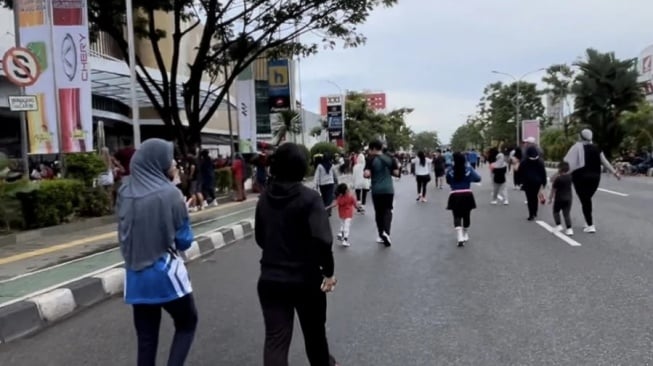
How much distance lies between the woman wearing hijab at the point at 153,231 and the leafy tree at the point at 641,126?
37.5 m

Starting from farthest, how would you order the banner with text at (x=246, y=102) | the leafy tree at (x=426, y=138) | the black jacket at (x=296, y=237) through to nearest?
1. the leafy tree at (x=426, y=138)
2. the banner with text at (x=246, y=102)
3. the black jacket at (x=296, y=237)

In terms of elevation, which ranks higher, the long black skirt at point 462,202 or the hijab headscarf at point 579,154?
the hijab headscarf at point 579,154

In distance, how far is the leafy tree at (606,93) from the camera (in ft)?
144

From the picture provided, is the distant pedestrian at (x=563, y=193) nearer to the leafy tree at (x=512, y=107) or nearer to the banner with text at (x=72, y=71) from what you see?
the banner with text at (x=72, y=71)

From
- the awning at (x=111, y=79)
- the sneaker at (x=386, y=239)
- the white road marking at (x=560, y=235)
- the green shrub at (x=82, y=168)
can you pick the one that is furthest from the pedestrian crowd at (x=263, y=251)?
the awning at (x=111, y=79)

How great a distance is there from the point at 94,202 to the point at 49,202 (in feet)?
5.95

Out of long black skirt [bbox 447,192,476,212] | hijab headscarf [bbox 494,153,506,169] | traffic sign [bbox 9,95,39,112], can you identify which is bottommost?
long black skirt [bbox 447,192,476,212]

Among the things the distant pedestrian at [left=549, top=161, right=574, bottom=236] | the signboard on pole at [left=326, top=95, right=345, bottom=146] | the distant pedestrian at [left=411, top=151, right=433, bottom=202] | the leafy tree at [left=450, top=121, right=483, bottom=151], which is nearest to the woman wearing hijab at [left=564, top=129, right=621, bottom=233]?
the distant pedestrian at [left=549, top=161, right=574, bottom=236]

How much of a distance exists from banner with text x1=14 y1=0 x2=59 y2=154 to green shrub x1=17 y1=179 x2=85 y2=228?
74.8 inches

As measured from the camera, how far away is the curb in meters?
6.36

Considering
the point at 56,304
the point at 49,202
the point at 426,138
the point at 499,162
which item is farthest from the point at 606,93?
the point at 426,138

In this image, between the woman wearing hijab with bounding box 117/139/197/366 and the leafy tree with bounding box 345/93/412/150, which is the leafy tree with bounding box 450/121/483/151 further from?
the woman wearing hijab with bounding box 117/139/197/366

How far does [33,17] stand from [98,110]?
64.1 feet

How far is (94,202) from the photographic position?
1462 centimetres
